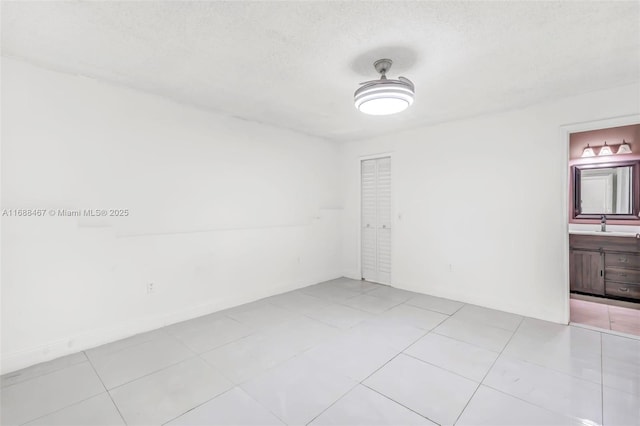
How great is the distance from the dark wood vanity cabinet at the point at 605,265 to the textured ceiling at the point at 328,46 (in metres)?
2.20

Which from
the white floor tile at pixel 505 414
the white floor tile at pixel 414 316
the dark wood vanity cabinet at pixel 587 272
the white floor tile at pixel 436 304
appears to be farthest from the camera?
the dark wood vanity cabinet at pixel 587 272

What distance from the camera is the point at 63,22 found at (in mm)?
1877

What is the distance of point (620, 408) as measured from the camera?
1.84 meters

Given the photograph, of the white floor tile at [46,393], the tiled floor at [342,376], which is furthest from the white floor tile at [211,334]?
the white floor tile at [46,393]

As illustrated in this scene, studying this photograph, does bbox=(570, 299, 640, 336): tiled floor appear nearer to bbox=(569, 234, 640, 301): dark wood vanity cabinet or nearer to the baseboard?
bbox=(569, 234, 640, 301): dark wood vanity cabinet

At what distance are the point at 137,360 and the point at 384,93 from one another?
2.96 meters

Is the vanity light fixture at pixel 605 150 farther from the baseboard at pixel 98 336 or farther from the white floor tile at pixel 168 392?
the white floor tile at pixel 168 392

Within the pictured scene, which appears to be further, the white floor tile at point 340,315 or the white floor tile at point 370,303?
the white floor tile at point 370,303

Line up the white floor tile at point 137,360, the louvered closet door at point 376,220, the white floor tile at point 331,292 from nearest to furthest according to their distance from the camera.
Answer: the white floor tile at point 137,360 → the white floor tile at point 331,292 → the louvered closet door at point 376,220

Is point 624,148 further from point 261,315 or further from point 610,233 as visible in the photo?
point 261,315

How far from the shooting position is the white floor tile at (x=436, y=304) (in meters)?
3.63

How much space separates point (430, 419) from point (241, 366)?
4.64ft

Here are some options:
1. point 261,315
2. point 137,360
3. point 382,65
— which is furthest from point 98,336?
point 382,65

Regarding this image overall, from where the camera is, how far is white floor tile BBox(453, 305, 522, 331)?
317 cm
